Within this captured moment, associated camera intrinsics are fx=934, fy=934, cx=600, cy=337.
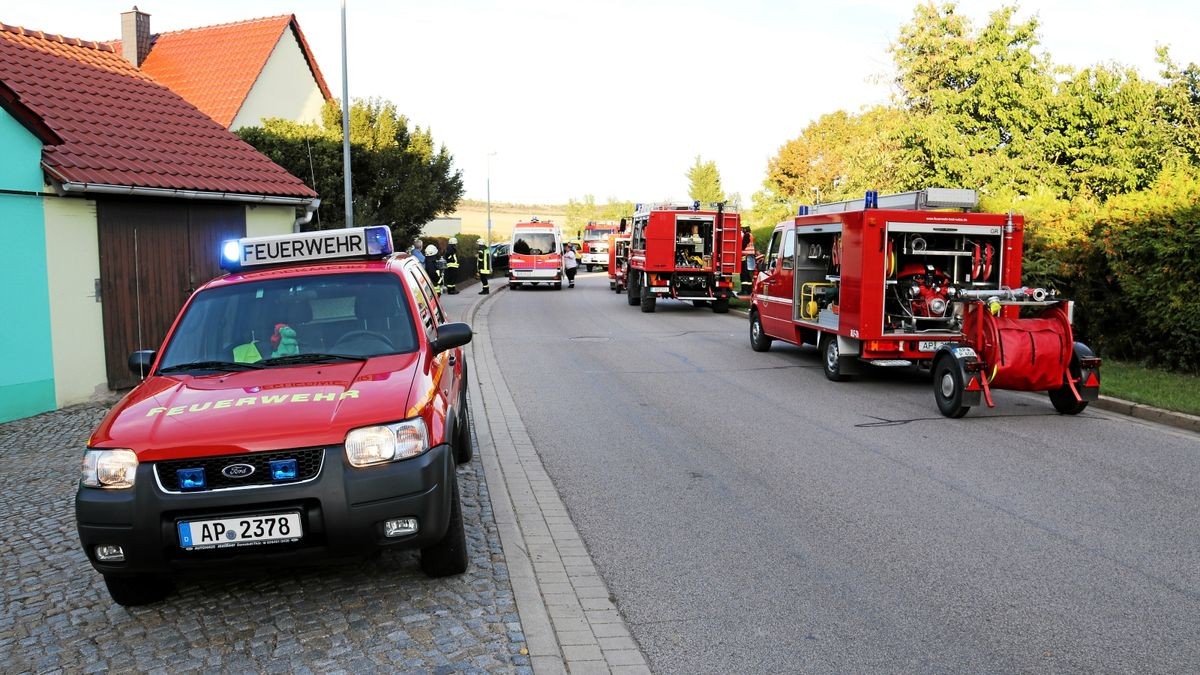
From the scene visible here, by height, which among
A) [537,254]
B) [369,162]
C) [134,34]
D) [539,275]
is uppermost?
[134,34]

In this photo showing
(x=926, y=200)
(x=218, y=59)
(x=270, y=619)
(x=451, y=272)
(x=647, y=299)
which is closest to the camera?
(x=270, y=619)

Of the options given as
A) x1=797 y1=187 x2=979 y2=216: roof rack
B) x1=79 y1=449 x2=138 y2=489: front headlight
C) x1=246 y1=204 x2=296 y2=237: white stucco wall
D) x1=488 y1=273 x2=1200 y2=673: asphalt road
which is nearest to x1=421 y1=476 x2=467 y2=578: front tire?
x1=488 y1=273 x2=1200 y2=673: asphalt road

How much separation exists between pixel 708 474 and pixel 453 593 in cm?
305

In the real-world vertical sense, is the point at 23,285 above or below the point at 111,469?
above

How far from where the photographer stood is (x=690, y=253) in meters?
24.9

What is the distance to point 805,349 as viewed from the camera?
653 inches

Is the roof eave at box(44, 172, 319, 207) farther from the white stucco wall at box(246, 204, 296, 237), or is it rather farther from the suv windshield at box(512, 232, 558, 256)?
the suv windshield at box(512, 232, 558, 256)

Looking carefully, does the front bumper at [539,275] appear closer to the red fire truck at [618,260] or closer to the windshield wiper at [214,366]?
the red fire truck at [618,260]

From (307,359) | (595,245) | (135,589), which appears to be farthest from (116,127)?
(595,245)

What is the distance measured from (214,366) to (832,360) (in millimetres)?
8806

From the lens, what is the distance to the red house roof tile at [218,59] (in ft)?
100.0

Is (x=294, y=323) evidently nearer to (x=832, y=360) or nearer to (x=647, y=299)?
(x=832, y=360)

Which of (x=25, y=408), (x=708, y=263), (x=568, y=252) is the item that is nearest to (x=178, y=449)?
(x=25, y=408)

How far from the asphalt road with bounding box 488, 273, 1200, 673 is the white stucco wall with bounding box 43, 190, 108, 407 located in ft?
17.0
